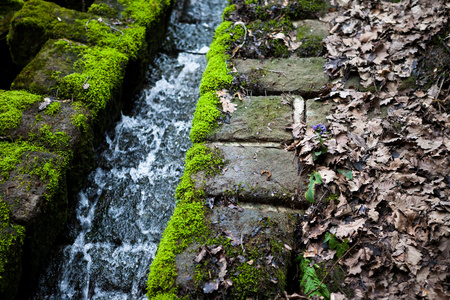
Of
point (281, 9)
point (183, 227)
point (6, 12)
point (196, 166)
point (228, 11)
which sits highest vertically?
point (281, 9)

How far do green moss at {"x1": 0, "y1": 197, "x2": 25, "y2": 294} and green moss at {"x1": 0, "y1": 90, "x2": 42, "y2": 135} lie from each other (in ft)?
2.96

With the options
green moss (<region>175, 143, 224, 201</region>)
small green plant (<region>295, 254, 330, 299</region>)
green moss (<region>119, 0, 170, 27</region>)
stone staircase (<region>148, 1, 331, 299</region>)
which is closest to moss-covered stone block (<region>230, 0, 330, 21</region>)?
stone staircase (<region>148, 1, 331, 299</region>)

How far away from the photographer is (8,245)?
2.51 m

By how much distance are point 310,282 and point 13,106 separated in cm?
348

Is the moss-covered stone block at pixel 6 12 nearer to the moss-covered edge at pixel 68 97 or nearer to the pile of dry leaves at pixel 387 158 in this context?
the moss-covered edge at pixel 68 97

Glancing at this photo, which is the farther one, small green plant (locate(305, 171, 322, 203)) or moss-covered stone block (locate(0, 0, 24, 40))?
moss-covered stone block (locate(0, 0, 24, 40))

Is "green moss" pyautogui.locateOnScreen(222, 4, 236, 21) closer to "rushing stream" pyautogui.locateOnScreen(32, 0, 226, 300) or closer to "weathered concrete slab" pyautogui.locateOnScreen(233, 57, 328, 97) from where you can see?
"rushing stream" pyautogui.locateOnScreen(32, 0, 226, 300)

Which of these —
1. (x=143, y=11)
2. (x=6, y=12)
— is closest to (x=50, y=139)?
(x=143, y=11)

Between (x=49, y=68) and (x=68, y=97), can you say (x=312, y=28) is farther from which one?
(x=49, y=68)

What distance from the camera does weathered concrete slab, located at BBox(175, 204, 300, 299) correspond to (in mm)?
2410

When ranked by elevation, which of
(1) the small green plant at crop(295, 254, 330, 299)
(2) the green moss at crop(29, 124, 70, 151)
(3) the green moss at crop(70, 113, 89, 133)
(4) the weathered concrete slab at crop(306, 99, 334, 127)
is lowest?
(1) the small green plant at crop(295, 254, 330, 299)

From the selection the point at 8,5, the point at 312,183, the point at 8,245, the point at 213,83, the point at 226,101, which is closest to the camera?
the point at 8,245

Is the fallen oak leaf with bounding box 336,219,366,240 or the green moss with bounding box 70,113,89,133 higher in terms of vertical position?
the green moss with bounding box 70,113,89,133

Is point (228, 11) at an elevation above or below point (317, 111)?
above
